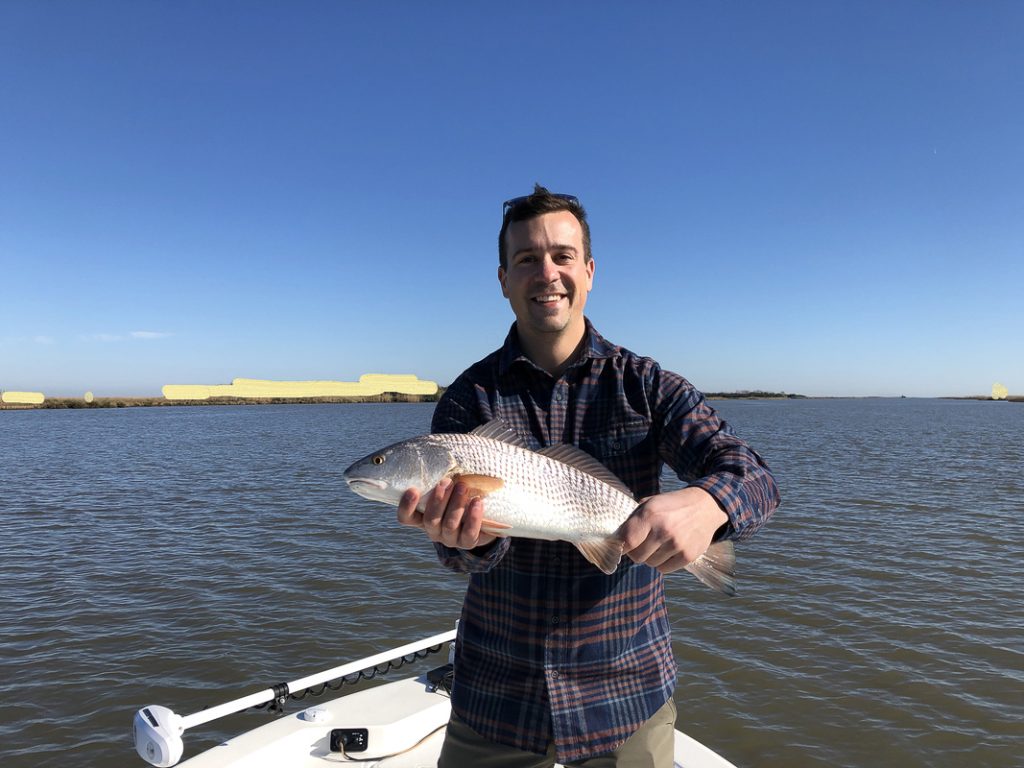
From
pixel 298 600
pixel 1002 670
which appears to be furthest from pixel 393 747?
pixel 1002 670

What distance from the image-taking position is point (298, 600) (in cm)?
1188

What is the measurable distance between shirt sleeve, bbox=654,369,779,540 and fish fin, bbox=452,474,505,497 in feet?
2.66

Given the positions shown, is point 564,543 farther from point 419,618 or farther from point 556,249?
point 419,618

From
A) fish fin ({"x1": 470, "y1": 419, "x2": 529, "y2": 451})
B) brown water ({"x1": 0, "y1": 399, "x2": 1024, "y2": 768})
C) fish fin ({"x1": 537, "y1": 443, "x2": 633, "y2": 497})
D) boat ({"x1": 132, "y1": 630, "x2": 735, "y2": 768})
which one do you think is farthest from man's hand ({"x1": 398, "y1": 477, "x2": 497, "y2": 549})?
brown water ({"x1": 0, "y1": 399, "x2": 1024, "y2": 768})

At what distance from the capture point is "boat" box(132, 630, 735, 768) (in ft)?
16.1

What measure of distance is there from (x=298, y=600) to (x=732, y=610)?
Result: 770 cm

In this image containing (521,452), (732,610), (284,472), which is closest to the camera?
(521,452)

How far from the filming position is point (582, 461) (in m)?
2.94

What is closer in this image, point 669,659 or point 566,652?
point 566,652

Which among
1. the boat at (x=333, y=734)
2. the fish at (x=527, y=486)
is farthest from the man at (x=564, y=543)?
the boat at (x=333, y=734)

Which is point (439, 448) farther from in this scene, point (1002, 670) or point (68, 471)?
point (68, 471)

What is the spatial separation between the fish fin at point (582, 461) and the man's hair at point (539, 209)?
3.21ft

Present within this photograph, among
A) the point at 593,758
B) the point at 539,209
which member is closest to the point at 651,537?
the point at 593,758

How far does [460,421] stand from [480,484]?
518 millimetres
